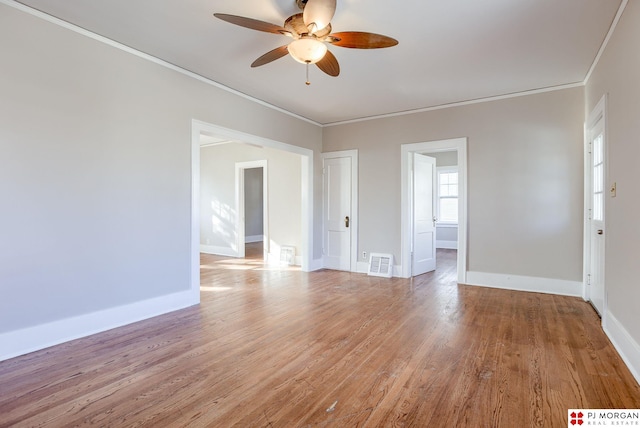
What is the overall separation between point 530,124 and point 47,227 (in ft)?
18.3

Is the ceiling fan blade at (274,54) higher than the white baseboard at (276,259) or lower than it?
higher

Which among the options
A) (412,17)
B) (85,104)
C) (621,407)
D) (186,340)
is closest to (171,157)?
(85,104)

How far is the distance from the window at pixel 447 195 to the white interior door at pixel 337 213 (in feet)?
14.5

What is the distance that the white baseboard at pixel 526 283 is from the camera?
437 cm

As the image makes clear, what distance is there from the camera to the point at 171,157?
12.4ft

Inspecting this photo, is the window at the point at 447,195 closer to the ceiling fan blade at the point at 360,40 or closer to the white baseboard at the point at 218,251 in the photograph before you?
the white baseboard at the point at 218,251

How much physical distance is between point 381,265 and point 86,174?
4339 mm

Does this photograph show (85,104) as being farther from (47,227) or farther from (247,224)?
(247,224)

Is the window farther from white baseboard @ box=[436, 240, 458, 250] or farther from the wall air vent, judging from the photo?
the wall air vent

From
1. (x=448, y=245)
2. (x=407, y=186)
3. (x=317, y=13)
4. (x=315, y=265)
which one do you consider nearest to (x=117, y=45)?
(x=317, y=13)

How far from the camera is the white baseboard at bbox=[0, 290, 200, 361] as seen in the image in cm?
264

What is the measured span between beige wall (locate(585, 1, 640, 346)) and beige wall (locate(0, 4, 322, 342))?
4018mm

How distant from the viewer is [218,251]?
8094 millimetres

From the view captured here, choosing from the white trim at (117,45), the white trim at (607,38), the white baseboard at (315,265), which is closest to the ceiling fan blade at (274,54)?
the white trim at (117,45)
